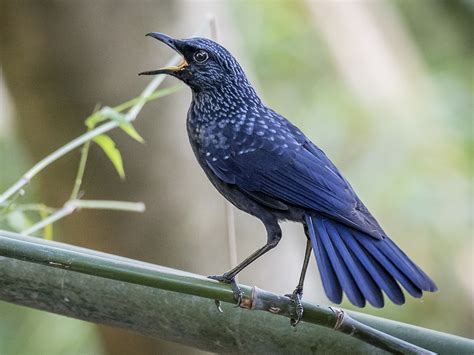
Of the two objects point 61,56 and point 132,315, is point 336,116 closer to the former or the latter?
point 61,56

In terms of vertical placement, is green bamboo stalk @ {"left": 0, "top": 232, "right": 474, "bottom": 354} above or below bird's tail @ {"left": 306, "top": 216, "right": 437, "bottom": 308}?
below

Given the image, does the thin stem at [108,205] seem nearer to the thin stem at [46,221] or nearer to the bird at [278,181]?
the thin stem at [46,221]

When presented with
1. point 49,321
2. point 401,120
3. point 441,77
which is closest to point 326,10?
point 401,120

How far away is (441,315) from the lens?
20.4ft

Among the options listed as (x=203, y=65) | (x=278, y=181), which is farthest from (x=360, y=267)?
(x=203, y=65)

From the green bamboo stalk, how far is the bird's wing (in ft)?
1.70

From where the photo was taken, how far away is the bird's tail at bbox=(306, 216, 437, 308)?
2.00m

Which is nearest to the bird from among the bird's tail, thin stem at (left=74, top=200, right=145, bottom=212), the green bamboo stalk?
the bird's tail

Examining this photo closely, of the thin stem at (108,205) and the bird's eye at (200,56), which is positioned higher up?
the bird's eye at (200,56)

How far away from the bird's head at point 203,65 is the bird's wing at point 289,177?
10.7 inches

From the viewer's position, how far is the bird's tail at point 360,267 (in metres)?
2.00

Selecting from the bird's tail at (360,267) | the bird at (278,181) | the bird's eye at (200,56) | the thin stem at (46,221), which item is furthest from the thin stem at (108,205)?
the bird's tail at (360,267)

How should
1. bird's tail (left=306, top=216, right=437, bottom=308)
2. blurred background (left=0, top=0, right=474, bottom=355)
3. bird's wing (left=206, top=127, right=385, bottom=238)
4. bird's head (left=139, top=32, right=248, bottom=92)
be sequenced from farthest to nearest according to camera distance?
blurred background (left=0, top=0, right=474, bottom=355) → bird's head (left=139, top=32, right=248, bottom=92) → bird's wing (left=206, top=127, right=385, bottom=238) → bird's tail (left=306, top=216, right=437, bottom=308)

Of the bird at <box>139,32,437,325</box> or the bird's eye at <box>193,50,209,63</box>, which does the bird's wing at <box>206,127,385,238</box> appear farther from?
the bird's eye at <box>193,50,209,63</box>
